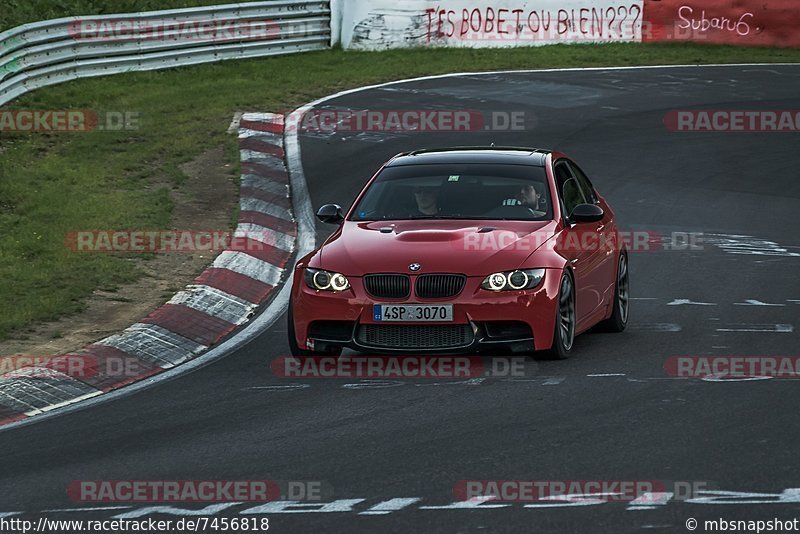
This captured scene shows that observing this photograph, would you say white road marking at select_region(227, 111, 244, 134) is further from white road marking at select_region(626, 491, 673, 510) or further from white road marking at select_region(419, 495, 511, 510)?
white road marking at select_region(626, 491, 673, 510)

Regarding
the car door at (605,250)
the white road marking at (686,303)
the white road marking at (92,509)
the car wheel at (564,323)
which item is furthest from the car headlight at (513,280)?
the white road marking at (92,509)

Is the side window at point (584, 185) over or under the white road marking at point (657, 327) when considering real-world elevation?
over

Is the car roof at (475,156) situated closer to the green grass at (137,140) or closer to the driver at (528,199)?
the driver at (528,199)

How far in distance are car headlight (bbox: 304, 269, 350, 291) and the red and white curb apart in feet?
3.79

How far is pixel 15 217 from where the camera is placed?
15.0m

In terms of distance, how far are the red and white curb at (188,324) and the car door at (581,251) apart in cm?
271

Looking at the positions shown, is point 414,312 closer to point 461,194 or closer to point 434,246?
point 434,246

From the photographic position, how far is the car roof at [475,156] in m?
11.3

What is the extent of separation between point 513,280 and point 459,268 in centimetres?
36

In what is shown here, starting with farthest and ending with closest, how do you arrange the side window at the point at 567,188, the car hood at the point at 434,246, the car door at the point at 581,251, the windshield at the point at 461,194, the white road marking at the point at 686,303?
1. the white road marking at the point at 686,303
2. the side window at the point at 567,188
3. the windshield at the point at 461,194
4. the car door at the point at 581,251
5. the car hood at the point at 434,246

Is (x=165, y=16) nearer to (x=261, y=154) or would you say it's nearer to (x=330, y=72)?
(x=330, y=72)

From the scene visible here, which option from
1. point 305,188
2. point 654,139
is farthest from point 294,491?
point 654,139

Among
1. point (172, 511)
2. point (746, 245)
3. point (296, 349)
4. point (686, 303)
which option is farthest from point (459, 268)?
point (746, 245)

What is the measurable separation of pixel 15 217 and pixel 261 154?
16.7 ft
